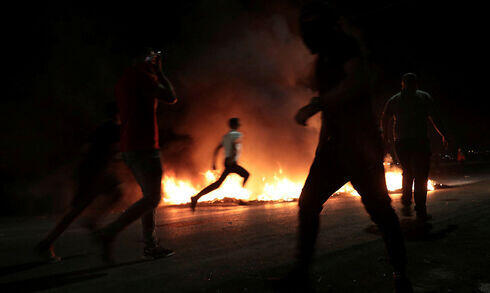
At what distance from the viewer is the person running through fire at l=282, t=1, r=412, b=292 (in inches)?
106

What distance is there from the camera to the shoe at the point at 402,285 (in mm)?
2564

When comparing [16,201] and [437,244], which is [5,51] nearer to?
[16,201]

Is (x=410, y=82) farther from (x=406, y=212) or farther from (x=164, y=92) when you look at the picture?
(x=164, y=92)

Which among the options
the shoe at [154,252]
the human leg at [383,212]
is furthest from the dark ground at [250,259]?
the human leg at [383,212]

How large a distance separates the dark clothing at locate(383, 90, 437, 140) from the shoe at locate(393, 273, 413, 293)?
3390 mm

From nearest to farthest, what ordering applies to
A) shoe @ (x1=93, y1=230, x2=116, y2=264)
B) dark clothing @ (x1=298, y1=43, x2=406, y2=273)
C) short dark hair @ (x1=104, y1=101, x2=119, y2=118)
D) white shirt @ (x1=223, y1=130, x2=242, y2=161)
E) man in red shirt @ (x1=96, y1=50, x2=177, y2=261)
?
dark clothing @ (x1=298, y1=43, x2=406, y2=273)
shoe @ (x1=93, y1=230, x2=116, y2=264)
man in red shirt @ (x1=96, y1=50, x2=177, y2=261)
short dark hair @ (x1=104, y1=101, x2=119, y2=118)
white shirt @ (x1=223, y1=130, x2=242, y2=161)

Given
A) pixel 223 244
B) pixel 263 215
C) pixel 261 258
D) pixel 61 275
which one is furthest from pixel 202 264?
pixel 263 215

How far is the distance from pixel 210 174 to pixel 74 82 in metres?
5.39

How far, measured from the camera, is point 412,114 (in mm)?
5617

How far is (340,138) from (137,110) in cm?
197

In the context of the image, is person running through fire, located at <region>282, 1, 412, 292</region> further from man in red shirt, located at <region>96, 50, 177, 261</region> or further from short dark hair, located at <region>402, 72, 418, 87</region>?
short dark hair, located at <region>402, 72, 418, 87</region>

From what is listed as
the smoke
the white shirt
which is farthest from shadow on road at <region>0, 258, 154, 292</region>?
the smoke

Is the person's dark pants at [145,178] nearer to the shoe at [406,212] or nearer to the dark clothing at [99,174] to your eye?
the dark clothing at [99,174]

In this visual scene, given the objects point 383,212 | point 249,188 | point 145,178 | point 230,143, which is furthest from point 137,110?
point 249,188
